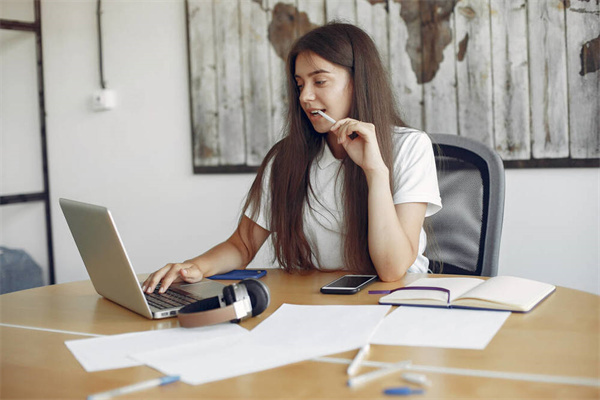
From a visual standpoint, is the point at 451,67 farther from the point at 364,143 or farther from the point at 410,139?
the point at 364,143

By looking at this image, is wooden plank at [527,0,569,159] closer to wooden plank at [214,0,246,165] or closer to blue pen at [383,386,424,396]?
wooden plank at [214,0,246,165]

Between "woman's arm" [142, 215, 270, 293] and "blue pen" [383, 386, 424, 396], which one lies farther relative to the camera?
"woman's arm" [142, 215, 270, 293]

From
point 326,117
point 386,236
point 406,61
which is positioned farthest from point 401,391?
point 406,61

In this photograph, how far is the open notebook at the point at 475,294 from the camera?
986 mm

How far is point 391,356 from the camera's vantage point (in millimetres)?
805

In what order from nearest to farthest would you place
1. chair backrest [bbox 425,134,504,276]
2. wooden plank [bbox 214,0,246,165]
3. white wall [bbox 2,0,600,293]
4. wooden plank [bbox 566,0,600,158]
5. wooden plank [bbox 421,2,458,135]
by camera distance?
chair backrest [bbox 425,134,504,276]
wooden plank [bbox 566,0,600,158]
wooden plank [bbox 421,2,458,135]
wooden plank [bbox 214,0,246,165]
white wall [bbox 2,0,600,293]

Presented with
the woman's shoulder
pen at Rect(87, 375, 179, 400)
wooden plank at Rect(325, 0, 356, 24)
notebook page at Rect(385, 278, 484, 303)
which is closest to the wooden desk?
pen at Rect(87, 375, 179, 400)

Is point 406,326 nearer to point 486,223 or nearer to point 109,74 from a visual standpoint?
point 486,223

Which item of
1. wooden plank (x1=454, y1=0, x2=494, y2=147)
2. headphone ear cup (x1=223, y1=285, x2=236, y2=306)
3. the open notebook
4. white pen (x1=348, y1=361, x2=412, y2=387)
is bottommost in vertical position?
white pen (x1=348, y1=361, x2=412, y2=387)

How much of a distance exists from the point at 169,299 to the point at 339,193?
1.91 ft

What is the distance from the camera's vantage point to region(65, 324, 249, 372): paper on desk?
33.1 inches

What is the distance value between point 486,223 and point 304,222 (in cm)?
44

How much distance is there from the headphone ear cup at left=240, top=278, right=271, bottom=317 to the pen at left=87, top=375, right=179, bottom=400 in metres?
0.26

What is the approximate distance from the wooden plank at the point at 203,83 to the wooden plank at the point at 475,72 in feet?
3.64
